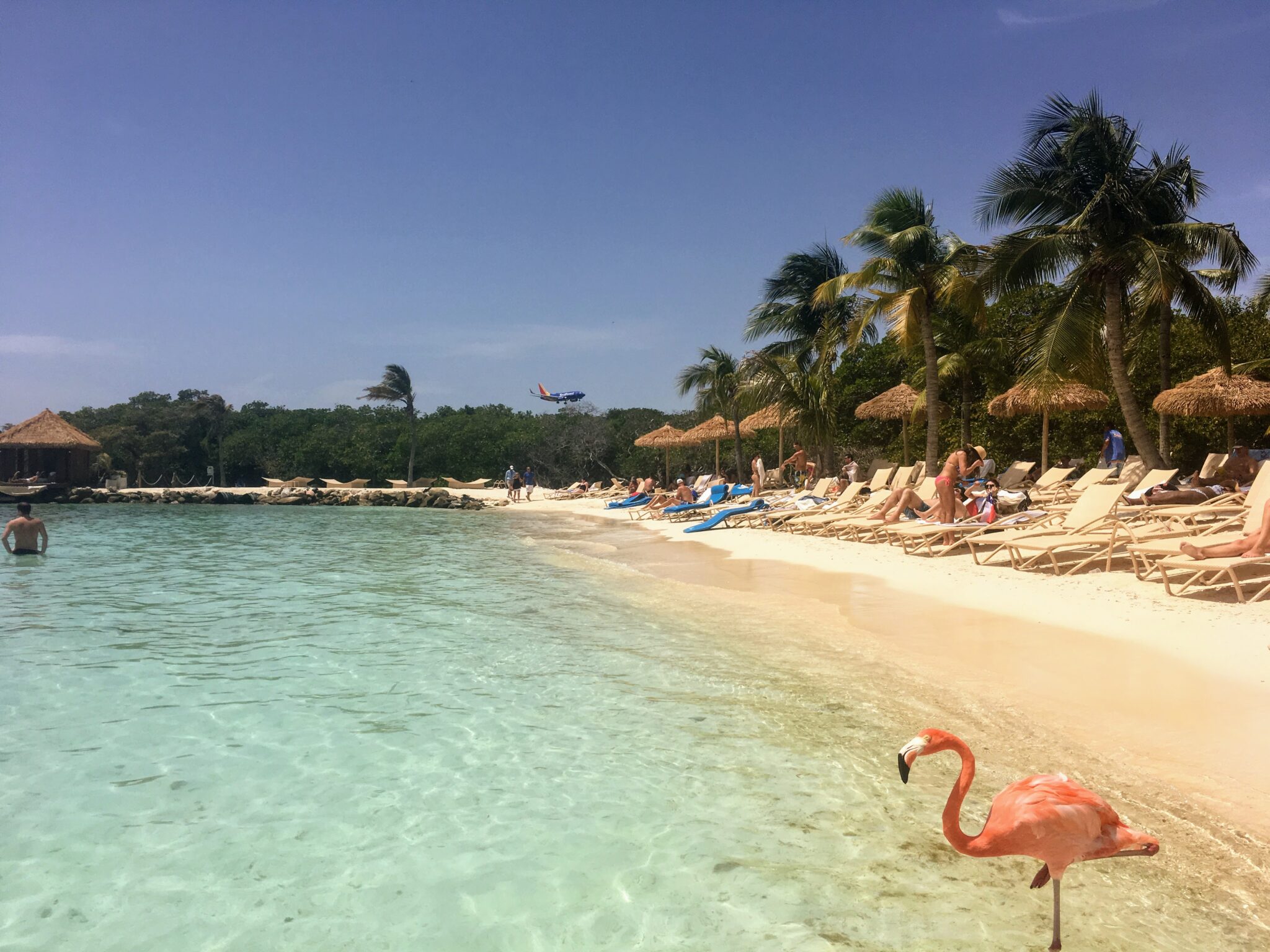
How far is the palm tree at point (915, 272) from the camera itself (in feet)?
47.5

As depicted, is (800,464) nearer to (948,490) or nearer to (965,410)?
(965,410)

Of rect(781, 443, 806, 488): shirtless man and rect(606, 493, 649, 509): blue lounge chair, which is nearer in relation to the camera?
rect(781, 443, 806, 488): shirtless man

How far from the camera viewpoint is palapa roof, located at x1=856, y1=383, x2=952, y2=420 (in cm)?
1880

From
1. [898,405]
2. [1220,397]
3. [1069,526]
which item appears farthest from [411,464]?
[1069,526]

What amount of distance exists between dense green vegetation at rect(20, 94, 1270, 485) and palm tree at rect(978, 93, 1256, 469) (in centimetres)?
2

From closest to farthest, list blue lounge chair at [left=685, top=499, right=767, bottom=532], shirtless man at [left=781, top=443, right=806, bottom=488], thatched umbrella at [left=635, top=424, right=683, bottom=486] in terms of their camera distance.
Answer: blue lounge chair at [left=685, top=499, right=767, bottom=532], shirtless man at [left=781, top=443, right=806, bottom=488], thatched umbrella at [left=635, top=424, right=683, bottom=486]

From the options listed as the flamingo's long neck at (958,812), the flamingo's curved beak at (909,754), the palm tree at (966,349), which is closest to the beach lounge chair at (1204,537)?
the flamingo's long neck at (958,812)

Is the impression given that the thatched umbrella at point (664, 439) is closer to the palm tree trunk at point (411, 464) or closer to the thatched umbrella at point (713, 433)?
the thatched umbrella at point (713, 433)

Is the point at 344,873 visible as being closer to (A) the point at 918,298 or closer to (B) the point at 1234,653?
(B) the point at 1234,653

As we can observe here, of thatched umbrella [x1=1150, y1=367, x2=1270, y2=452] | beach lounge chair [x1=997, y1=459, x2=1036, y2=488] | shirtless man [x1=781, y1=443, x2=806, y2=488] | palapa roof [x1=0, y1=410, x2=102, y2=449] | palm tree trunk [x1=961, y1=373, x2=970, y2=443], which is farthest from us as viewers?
palapa roof [x1=0, y1=410, x2=102, y2=449]

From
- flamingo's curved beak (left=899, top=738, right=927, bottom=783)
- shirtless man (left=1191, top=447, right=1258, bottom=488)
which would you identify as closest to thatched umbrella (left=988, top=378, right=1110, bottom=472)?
shirtless man (left=1191, top=447, right=1258, bottom=488)

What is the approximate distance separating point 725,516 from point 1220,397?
8.26m

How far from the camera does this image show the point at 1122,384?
12148 millimetres

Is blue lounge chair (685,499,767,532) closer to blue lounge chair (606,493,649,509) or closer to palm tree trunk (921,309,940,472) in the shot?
palm tree trunk (921,309,940,472)
